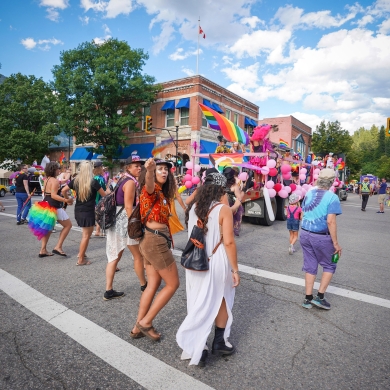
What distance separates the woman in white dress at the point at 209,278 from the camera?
2.34m

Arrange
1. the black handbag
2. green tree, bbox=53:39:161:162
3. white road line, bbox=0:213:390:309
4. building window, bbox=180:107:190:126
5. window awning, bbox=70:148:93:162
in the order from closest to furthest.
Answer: the black handbag < white road line, bbox=0:213:390:309 < green tree, bbox=53:39:161:162 < building window, bbox=180:107:190:126 < window awning, bbox=70:148:93:162

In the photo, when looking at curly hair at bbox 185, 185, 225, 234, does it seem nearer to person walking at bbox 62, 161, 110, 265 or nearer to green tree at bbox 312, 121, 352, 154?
person walking at bbox 62, 161, 110, 265

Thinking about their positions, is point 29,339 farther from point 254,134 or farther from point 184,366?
point 254,134

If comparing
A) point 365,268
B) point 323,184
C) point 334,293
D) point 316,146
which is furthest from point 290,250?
point 316,146

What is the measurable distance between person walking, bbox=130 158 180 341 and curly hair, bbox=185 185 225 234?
436 mm

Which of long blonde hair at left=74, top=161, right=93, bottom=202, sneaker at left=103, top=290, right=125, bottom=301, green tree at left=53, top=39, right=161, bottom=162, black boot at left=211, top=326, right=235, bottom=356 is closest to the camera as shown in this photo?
black boot at left=211, top=326, right=235, bottom=356

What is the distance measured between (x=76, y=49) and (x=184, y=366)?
26550mm

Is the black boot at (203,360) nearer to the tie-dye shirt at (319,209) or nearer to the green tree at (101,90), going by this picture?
the tie-dye shirt at (319,209)

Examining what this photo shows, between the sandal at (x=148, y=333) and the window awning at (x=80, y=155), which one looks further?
the window awning at (x=80, y=155)

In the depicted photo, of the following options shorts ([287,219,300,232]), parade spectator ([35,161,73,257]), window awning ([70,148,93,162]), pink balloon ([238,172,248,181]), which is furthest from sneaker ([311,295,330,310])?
window awning ([70,148,93,162])

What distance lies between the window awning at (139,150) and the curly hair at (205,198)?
23502 mm

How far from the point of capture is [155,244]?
8.56 ft

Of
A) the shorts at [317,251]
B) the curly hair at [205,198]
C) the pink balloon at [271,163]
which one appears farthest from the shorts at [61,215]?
the pink balloon at [271,163]

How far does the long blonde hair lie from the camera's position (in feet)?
15.5
